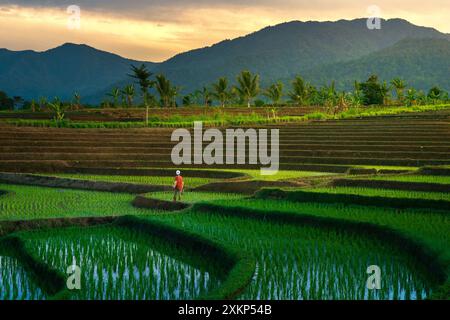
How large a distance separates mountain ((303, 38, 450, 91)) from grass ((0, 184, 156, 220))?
15470cm

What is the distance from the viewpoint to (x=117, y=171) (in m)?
24.0

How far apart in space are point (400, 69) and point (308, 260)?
7045 inches

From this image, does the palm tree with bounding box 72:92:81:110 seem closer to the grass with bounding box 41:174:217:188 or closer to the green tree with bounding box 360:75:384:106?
the green tree with bounding box 360:75:384:106

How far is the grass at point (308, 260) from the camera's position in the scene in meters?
8.01

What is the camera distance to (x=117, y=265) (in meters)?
9.83

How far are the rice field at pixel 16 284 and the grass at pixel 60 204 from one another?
3.40 meters

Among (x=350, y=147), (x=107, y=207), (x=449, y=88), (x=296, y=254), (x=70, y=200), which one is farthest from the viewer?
(x=449, y=88)

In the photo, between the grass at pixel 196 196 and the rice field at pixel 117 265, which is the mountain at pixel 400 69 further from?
the rice field at pixel 117 265
